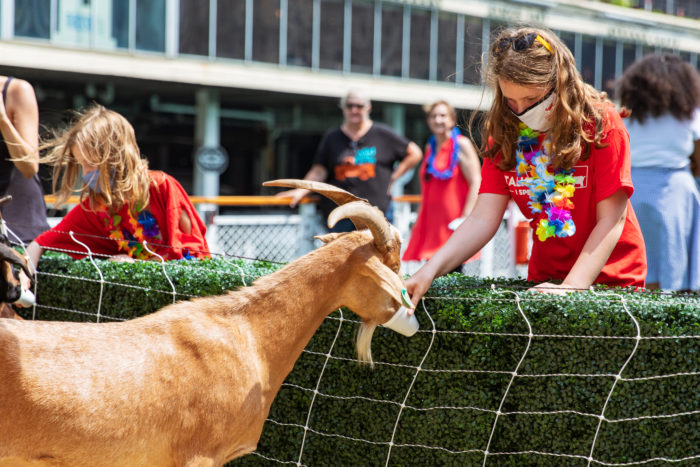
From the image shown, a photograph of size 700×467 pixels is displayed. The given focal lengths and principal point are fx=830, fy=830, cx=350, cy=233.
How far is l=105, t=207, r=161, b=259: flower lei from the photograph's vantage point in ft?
19.1

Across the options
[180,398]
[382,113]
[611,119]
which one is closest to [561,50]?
[611,119]

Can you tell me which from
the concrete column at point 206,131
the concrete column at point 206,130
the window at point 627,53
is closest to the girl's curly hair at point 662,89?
the concrete column at point 206,131

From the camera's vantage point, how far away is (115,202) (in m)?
5.70

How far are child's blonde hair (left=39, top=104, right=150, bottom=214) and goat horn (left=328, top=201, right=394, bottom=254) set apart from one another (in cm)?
218

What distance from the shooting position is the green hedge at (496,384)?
13.7ft

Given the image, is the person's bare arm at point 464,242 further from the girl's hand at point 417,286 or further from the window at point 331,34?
the window at point 331,34

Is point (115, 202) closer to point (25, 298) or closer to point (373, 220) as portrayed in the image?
point (25, 298)

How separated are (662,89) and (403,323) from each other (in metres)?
3.64

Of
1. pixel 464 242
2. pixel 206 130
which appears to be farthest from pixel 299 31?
pixel 464 242

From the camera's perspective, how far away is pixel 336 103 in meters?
38.5

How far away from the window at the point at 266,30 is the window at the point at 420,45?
21.5 feet

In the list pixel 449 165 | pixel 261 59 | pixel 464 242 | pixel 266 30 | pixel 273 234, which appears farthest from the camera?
pixel 261 59

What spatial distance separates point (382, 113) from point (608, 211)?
38.1 metres

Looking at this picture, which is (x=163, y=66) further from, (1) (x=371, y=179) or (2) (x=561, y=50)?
(2) (x=561, y=50)
